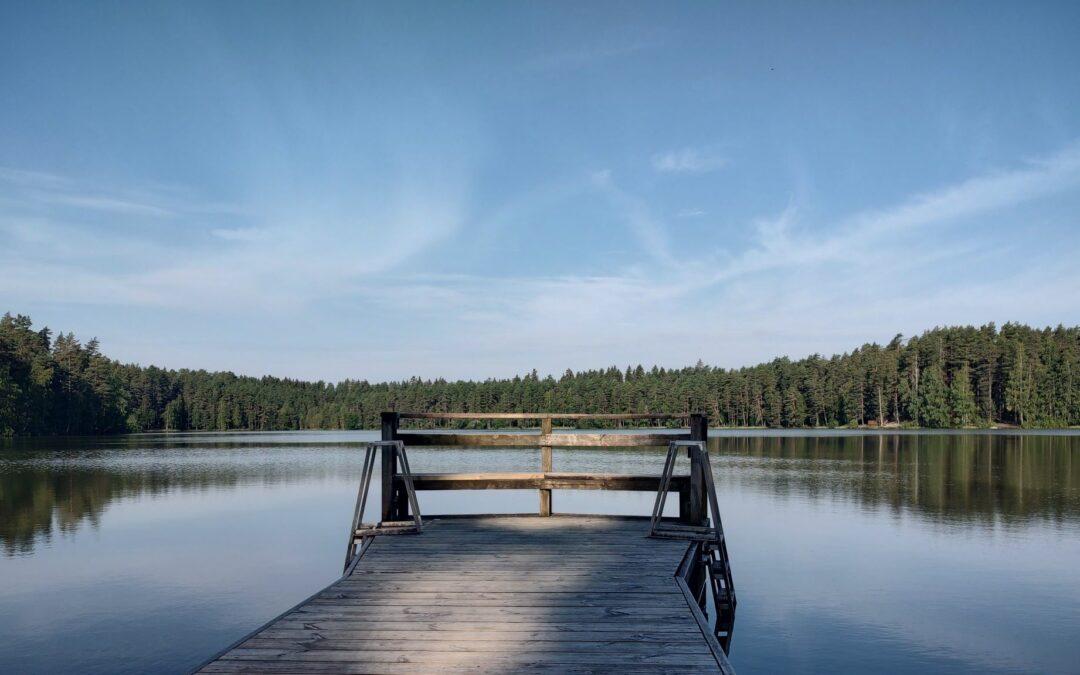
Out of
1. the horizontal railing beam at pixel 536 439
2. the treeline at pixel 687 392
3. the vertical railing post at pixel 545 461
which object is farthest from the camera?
the treeline at pixel 687 392

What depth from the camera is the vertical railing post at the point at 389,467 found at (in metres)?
9.76

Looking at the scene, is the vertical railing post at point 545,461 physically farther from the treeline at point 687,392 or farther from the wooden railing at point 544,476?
the treeline at point 687,392

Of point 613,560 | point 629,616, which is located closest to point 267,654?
point 629,616

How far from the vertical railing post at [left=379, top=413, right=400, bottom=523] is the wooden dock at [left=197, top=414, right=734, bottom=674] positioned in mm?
19

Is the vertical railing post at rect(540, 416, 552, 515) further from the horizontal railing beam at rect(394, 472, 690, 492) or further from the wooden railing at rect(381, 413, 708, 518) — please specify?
the horizontal railing beam at rect(394, 472, 690, 492)

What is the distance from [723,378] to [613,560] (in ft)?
438

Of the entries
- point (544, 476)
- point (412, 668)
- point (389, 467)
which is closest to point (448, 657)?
point (412, 668)

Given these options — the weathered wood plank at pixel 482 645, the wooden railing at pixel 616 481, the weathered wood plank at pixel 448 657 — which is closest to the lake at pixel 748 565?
the wooden railing at pixel 616 481

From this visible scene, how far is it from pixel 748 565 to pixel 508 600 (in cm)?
962

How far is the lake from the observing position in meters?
9.66

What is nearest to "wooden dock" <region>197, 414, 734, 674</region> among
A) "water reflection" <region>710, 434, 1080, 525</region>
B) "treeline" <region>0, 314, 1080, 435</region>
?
"water reflection" <region>710, 434, 1080, 525</region>

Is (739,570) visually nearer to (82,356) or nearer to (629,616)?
(629,616)

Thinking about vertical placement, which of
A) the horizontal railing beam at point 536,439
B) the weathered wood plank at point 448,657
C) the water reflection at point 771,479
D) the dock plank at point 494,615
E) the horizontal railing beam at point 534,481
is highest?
the horizontal railing beam at point 536,439

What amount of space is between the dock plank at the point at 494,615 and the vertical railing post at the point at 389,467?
2.81 ft
